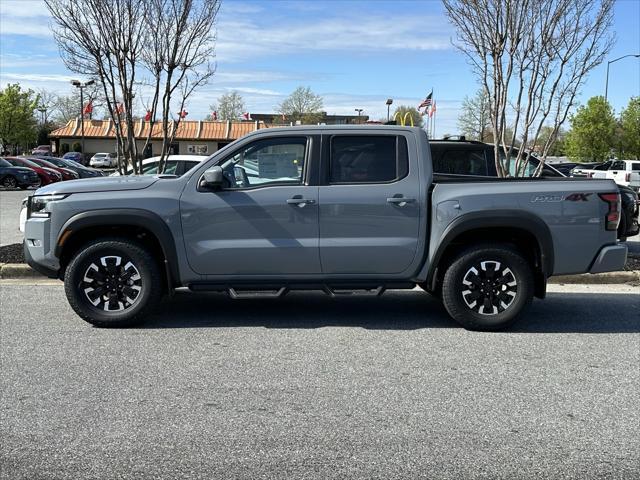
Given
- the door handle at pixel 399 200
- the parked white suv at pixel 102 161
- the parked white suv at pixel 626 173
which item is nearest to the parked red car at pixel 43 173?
the parked white suv at pixel 626 173

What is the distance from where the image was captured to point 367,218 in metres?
6.25

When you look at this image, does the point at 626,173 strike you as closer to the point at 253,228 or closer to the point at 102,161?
the point at 253,228

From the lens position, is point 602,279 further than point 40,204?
Yes

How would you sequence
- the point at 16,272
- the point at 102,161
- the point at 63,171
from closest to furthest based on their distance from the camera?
the point at 16,272 < the point at 63,171 < the point at 102,161

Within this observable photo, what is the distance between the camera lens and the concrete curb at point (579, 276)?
→ 9000mm

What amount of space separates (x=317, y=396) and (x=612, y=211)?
3.53 metres

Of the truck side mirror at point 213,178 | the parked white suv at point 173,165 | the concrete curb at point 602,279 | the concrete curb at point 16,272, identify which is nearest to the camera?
the truck side mirror at point 213,178

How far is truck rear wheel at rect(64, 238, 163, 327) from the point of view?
6289 millimetres

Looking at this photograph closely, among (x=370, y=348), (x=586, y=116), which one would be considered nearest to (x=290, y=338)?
(x=370, y=348)

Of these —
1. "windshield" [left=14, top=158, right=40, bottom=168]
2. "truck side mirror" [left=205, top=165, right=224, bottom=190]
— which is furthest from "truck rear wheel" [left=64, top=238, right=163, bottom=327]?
→ "windshield" [left=14, top=158, right=40, bottom=168]

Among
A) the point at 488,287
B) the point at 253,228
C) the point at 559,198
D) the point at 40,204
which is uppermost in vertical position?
the point at 559,198

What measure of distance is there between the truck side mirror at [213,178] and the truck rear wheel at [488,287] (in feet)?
7.62

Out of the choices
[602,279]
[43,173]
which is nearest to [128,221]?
[602,279]

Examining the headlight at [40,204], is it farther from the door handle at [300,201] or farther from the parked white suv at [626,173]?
the parked white suv at [626,173]
